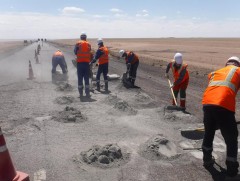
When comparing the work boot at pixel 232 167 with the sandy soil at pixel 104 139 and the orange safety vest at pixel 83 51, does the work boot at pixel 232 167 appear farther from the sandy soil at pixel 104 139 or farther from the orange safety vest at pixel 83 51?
the orange safety vest at pixel 83 51

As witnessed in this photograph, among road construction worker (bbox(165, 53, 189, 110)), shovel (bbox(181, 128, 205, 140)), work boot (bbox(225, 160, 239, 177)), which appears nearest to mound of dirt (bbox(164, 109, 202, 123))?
road construction worker (bbox(165, 53, 189, 110))

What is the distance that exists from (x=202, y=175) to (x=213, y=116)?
92cm

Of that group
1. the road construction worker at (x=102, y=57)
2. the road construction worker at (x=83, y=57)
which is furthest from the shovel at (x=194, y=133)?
the road construction worker at (x=102, y=57)

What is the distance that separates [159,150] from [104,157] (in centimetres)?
103

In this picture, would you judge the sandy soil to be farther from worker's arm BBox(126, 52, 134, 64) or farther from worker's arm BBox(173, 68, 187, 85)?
worker's arm BBox(126, 52, 134, 64)

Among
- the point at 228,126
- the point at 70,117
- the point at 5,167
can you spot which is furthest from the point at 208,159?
the point at 70,117

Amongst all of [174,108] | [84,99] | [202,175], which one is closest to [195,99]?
[174,108]

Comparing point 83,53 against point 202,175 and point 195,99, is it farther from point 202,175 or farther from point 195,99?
point 202,175

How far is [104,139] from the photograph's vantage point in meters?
5.82

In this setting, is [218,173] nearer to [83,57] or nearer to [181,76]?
→ [181,76]

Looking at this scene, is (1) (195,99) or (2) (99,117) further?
(1) (195,99)

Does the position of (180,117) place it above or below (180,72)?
below

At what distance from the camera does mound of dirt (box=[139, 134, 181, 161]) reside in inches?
195

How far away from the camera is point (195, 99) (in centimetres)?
968
